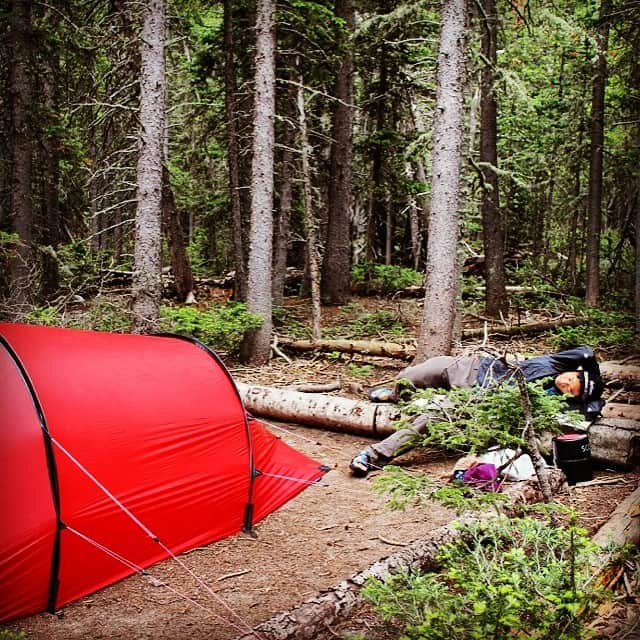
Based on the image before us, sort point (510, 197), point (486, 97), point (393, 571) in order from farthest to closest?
point (510, 197) → point (486, 97) → point (393, 571)

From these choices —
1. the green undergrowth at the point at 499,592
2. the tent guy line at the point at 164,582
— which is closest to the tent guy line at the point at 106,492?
the tent guy line at the point at 164,582

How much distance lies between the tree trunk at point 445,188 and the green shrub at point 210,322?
11.2 feet

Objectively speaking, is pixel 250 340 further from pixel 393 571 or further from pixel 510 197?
pixel 510 197

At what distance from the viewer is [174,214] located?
14.8 m

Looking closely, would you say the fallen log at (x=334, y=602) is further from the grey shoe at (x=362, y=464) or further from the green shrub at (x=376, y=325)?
the green shrub at (x=376, y=325)

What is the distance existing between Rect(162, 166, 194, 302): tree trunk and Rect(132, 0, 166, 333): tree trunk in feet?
13.0

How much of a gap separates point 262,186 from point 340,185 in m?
5.01

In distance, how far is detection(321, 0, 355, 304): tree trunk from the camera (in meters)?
15.5

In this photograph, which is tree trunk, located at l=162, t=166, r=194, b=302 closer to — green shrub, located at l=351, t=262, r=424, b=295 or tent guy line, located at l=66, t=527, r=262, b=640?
green shrub, located at l=351, t=262, r=424, b=295

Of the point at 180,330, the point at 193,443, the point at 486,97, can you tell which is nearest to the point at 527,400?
the point at 193,443

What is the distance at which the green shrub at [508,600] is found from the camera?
2922 millimetres

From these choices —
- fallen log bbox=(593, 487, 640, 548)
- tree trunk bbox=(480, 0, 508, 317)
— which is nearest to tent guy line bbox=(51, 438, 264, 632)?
fallen log bbox=(593, 487, 640, 548)

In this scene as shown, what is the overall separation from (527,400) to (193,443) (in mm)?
3009

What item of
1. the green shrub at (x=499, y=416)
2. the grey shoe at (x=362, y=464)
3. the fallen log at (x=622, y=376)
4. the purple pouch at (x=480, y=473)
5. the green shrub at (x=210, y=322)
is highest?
the green shrub at (x=210, y=322)
